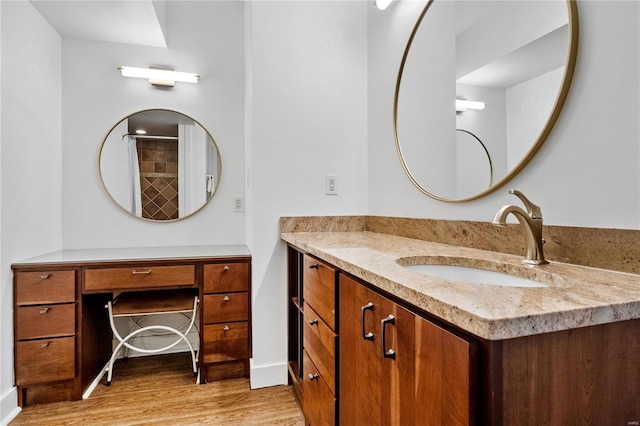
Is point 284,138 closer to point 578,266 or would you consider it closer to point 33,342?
point 578,266

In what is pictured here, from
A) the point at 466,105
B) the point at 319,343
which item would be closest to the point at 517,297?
the point at 319,343

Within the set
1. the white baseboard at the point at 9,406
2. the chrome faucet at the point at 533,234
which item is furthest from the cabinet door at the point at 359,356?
the white baseboard at the point at 9,406

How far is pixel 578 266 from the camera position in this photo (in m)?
0.94

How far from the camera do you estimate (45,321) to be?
178 centimetres

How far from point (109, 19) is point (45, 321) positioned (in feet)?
5.78

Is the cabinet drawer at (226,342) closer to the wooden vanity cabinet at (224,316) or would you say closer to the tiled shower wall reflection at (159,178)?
the wooden vanity cabinet at (224,316)

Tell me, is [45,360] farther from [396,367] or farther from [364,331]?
[396,367]

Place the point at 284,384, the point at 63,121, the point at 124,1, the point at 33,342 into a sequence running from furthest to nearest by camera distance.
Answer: the point at 63,121
the point at 284,384
the point at 124,1
the point at 33,342

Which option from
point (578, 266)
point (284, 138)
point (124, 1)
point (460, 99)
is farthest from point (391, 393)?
point (124, 1)

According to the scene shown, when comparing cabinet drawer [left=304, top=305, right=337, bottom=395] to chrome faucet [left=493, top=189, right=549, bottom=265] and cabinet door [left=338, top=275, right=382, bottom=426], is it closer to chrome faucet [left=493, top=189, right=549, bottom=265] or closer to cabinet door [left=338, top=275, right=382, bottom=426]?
cabinet door [left=338, top=275, right=382, bottom=426]

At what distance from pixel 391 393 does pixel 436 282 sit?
29 cm

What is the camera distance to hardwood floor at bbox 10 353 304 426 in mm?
1668

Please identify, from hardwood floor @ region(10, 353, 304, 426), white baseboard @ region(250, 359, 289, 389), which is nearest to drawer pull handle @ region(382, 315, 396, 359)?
hardwood floor @ region(10, 353, 304, 426)

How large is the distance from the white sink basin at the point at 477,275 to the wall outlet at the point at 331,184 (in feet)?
3.35
